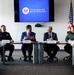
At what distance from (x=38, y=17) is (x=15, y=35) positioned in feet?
4.26

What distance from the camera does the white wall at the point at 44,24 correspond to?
853 cm

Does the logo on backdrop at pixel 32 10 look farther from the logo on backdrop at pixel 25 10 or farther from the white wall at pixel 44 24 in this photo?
the white wall at pixel 44 24

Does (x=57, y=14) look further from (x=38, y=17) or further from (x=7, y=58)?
(x=7, y=58)

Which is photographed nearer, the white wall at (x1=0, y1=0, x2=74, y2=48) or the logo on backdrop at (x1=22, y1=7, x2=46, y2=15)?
the logo on backdrop at (x1=22, y1=7, x2=46, y2=15)

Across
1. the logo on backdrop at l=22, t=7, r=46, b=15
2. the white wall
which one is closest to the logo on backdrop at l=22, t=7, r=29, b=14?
the logo on backdrop at l=22, t=7, r=46, b=15

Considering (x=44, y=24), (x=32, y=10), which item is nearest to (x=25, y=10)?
(x=32, y=10)

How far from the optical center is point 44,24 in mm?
8633

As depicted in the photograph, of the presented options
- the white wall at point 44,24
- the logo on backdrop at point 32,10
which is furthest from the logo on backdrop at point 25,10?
the white wall at point 44,24

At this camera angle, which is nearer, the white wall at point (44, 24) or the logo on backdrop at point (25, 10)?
the logo on backdrop at point (25, 10)

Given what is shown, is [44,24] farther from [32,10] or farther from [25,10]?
[25,10]

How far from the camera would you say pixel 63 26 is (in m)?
8.63

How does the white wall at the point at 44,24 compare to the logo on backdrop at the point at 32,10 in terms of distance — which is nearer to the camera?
the logo on backdrop at the point at 32,10

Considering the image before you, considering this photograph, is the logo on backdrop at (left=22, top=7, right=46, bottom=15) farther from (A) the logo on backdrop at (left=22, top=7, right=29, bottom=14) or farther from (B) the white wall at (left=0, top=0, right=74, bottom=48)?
(B) the white wall at (left=0, top=0, right=74, bottom=48)

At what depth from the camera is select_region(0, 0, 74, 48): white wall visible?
853 centimetres
